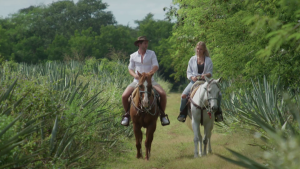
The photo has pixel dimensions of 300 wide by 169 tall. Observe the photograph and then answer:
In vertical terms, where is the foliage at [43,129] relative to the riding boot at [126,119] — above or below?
above

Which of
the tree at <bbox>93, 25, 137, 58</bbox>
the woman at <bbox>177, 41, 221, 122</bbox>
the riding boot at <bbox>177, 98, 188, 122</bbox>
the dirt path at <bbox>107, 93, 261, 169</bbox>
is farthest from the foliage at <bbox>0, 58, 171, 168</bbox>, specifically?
the tree at <bbox>93, 25, 137, 58</bbox>

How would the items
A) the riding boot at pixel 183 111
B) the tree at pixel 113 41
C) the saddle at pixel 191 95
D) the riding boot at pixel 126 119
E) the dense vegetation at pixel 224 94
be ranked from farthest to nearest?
1. the tree at pixel 113 41
2. the riding boot at pixel 183 111
3. the saddle at pixel 191 95
4. the riding boot at pixel 126 119
5. the dense vegetation at pixel 224 94

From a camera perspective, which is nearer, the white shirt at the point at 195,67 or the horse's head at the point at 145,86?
the horse's head at the point at 145,86

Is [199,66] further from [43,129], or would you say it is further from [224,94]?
[43,129]

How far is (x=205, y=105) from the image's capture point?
8.98 meters

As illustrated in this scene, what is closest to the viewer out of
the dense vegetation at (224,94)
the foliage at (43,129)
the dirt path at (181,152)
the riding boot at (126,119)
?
the dense vegetation at (224,94)

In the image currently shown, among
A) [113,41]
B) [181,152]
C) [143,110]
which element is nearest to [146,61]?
[143,110]

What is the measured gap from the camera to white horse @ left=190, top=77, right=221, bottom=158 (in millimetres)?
8484

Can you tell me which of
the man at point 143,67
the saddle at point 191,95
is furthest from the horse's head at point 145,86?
the saddle at point 191,95

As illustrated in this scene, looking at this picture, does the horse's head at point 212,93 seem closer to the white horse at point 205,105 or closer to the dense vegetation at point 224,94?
the white horse at point 205,105

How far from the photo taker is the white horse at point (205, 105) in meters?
8.48

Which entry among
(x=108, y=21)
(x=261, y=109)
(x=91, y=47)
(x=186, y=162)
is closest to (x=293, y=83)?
(x=261, y=109)

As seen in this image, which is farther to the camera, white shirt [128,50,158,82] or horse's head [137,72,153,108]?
white shirt [128,50,158,82]

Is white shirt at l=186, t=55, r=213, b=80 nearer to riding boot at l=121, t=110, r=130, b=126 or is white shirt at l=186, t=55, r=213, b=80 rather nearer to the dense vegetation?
the dense vegetation
